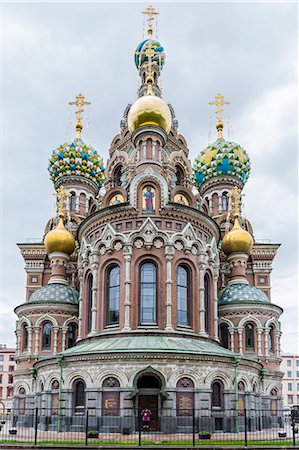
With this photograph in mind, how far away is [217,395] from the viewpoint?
78.5ft

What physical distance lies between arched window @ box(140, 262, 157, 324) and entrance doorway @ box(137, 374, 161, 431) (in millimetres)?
3487

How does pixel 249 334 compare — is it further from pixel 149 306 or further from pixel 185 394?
pixel 185 394

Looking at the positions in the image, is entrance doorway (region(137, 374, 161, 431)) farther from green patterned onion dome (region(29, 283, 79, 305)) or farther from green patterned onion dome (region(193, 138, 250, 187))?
green patterned onion dome (region(193, 138, 250, 187))

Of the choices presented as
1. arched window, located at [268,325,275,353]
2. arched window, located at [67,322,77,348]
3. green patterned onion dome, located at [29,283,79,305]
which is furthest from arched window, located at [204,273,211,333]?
arched window, located at [67,322,77,348]

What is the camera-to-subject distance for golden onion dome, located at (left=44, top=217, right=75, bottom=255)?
34.9 meters

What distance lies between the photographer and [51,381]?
82.4 ft

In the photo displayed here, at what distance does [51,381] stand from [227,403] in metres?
7.92

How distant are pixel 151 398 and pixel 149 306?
4.79 meters

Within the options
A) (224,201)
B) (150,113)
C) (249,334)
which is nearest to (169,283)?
(249,334)

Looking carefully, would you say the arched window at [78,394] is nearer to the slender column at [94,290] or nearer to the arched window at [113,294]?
the slender column at [94,290]

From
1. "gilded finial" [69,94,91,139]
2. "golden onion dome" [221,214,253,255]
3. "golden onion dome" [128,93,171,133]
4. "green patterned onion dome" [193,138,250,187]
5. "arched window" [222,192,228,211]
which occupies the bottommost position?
"golden onion dome" [221,214,253,255]

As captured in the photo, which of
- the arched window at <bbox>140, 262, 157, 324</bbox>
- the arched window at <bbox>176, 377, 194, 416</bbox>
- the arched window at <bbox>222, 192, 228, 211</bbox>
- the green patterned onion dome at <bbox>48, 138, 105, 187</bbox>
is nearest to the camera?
the arched window at <bbox>176, 377, 194, 416</bbox>

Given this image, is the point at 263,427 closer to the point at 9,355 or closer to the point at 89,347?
the point at 89,347

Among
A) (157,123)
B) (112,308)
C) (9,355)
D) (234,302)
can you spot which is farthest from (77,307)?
(9,355)
